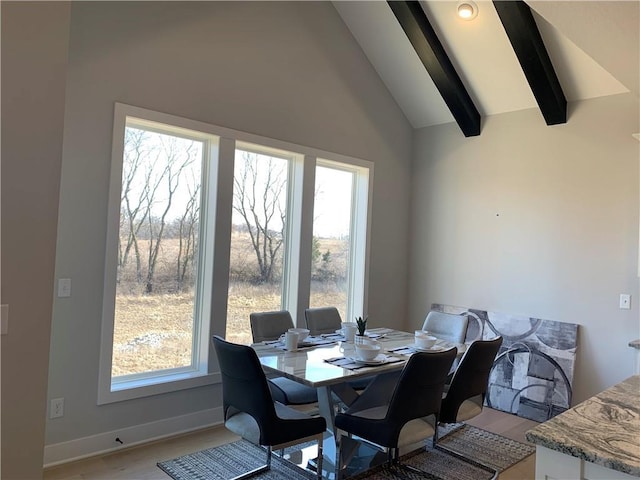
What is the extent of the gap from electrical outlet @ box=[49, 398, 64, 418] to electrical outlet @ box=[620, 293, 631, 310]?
4347mm

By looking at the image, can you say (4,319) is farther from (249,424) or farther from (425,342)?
(425,342)

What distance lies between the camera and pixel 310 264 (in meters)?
4.43

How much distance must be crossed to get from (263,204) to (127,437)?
213 centimetres

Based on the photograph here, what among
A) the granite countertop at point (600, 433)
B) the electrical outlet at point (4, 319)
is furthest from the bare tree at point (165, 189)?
the granite countertop at point (600, 433)

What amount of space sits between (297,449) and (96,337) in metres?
1.61

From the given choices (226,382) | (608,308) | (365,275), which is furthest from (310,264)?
(608,308)

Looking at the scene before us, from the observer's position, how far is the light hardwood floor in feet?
9.36

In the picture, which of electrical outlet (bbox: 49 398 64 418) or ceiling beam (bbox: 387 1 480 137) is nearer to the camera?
electrical outlet (bbox: 49 398 64 418)

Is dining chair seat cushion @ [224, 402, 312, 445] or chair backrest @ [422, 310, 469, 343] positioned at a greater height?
chair backrest @ [422, 310, 469, 343]

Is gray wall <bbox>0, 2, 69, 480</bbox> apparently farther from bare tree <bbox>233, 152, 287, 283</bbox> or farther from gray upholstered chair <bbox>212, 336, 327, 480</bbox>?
bare tree <bbox>233, 152, 287, 283</bbox>

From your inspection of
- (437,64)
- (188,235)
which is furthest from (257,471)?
(437,64)

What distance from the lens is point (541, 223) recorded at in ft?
14.4

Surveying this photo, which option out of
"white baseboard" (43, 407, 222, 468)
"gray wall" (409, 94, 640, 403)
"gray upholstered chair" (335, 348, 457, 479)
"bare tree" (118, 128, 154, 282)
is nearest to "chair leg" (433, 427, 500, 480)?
"gray upholstered chair" (335, 348, 457, 479)

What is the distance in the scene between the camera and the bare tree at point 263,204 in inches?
158
